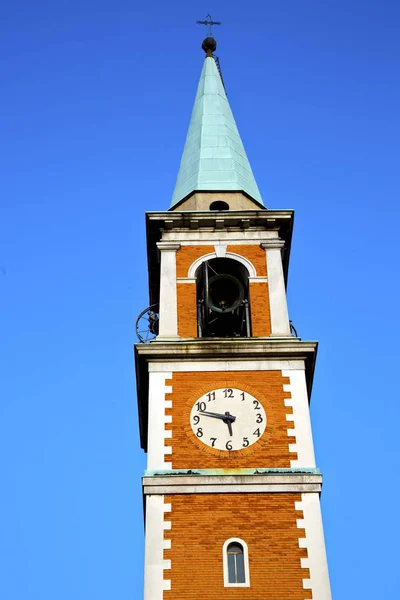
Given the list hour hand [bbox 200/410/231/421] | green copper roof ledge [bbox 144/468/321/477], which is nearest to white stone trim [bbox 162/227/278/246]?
hour hand [bbox 200/410/231/421]

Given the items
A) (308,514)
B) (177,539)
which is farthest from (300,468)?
(177,539)

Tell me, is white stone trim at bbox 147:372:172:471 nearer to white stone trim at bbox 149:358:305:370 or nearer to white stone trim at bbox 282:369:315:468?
white stone trim at bbox 149:358:305:370

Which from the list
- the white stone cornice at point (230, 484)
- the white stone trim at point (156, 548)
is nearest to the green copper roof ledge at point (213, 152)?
the white stone cornice at point (230, 484)

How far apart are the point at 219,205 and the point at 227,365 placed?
22.0 feet

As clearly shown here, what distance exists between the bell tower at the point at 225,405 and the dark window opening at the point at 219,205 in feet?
0.09

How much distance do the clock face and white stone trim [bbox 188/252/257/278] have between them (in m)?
4.46

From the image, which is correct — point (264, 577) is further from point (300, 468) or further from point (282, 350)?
point (282, 350)

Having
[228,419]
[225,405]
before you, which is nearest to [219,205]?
[225,405]

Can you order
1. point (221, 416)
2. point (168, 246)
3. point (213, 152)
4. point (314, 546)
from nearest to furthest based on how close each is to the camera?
point (314, 546)
point (221, 416)
point (168, 246)
point (213, 152)

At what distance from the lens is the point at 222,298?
35.3m

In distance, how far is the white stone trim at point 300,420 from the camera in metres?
30.0

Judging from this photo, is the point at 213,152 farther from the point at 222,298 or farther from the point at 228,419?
the point at 228,419

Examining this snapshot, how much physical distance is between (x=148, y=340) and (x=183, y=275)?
2.46 m

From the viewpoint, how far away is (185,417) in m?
30.7
